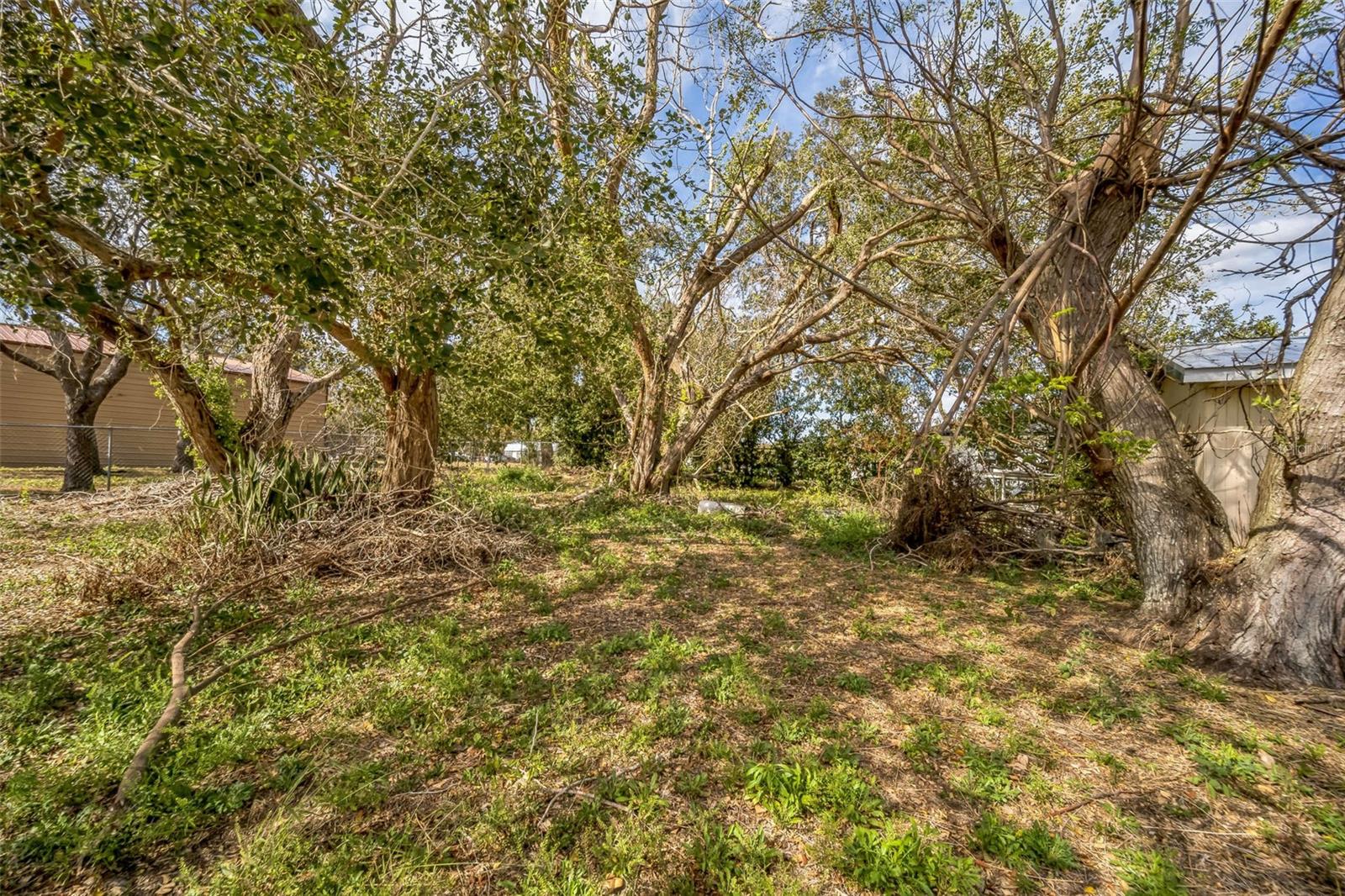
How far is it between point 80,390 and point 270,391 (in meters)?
6.27

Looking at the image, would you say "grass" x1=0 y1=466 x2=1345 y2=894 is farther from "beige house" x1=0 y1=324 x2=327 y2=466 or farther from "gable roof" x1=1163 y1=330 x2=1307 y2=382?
"beige house" x1=0 y1=324 x2=327 y2=466

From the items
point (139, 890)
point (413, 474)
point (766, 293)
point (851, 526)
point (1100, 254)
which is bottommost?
point (139, 890)

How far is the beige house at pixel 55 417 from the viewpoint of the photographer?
12391 millimetres

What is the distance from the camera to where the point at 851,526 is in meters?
7.60

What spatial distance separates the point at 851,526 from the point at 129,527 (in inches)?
364

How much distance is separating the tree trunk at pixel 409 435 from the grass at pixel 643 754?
1718 millimetres

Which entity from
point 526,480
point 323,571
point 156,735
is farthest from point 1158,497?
point 526,480

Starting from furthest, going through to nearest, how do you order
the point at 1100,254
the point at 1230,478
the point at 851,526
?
the point at 851,526 → the point at 1230,478 → the point at 1100,254

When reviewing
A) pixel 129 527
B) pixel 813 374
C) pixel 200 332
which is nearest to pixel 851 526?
pixel 813 374

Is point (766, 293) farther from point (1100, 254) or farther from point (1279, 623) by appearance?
point (1279, 623)

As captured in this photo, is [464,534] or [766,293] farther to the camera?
[766,293]

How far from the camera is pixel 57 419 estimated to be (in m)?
13.4

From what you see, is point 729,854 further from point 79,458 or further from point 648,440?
point 79,458

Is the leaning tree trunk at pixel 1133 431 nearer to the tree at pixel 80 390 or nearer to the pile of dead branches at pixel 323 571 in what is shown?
the pile of dead branches at pixel 323 571
